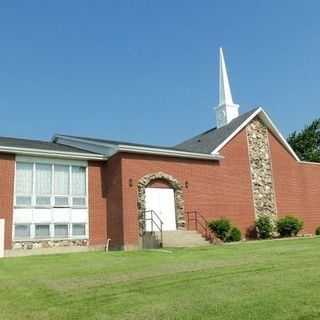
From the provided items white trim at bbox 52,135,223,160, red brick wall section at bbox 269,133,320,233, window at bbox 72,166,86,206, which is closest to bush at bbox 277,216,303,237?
red brick wall section at bbox 269,133,320,233

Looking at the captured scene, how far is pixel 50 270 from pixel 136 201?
354 inches

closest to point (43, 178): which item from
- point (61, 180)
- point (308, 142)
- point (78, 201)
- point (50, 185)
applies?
point (50, 185)

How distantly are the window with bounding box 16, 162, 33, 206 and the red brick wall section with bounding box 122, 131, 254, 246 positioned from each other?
4223mm

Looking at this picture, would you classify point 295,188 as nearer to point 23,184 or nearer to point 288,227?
point 288,227

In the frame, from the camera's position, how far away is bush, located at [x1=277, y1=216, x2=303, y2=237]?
23.3 m

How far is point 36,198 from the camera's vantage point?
18.8 metres

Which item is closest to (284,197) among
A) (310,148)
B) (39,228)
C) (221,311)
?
(39,228)

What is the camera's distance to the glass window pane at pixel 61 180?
1941cm

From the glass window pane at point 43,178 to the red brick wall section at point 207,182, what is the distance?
3426 mm

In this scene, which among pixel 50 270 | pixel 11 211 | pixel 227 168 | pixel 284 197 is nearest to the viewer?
pixel 50 270

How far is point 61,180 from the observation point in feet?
64.3

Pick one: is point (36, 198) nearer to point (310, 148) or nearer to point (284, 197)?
point (284, 197)

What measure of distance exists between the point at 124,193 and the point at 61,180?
9.95 feet

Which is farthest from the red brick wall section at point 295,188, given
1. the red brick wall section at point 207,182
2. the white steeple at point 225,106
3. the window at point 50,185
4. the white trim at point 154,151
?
the window at point 50,185
